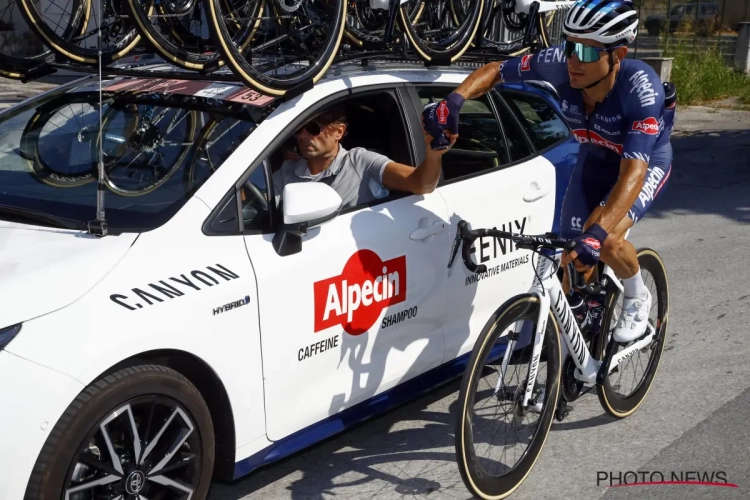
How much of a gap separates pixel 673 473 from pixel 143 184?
8.91 ft

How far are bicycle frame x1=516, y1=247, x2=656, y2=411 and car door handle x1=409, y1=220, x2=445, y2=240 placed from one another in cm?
55

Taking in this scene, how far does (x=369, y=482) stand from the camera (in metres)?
4.23

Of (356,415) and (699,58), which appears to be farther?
(699,58)

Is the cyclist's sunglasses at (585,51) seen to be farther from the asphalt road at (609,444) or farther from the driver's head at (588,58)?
the asphalt road at (609,444)

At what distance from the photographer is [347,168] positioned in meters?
4.39

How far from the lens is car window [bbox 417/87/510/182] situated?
4.84 metres

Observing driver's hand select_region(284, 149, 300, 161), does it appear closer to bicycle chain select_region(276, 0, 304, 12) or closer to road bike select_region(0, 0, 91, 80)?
bicycle chain select_region(276, 0, 304, 12)

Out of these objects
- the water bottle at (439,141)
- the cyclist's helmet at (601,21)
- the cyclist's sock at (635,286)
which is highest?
the cyclist's helmet at (601,21)

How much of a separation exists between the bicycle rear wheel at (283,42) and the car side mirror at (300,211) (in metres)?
0.51

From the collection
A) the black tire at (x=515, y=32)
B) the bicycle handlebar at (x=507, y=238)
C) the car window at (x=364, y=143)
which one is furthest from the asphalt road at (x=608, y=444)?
the black tire at (x=515, y=32)

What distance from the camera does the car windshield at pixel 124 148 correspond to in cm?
366

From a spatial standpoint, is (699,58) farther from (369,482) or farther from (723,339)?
(369,482)

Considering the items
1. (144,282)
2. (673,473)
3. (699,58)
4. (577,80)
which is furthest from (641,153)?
(699,58)

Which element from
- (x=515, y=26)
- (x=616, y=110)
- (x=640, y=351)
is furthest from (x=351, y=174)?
(x=515, y=26)
